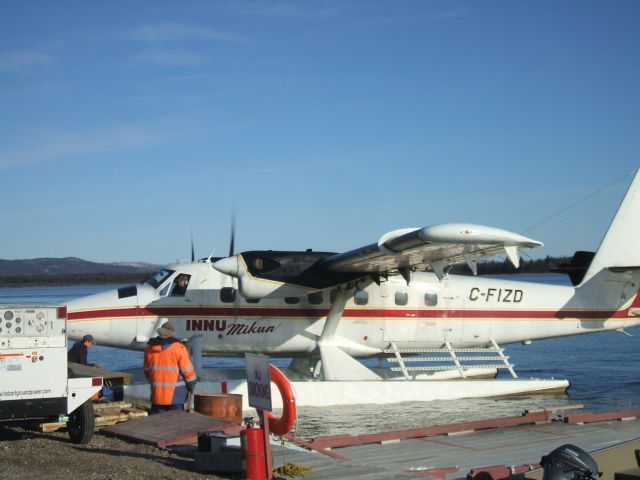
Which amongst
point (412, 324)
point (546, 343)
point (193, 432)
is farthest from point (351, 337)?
point (546, 343)

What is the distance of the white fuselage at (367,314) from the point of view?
17328 mm

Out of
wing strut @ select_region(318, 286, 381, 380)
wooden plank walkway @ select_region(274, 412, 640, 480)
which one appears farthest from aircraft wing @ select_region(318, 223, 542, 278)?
wooden plank walkway @ select_region(274, 412, 640, 480)

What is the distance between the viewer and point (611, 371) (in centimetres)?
2445

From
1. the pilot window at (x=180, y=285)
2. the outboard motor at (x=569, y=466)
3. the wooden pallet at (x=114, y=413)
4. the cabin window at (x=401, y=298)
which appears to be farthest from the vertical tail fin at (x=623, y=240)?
the outboard motor at (x=569, y=466)

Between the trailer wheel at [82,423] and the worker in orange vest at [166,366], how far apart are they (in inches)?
43.0

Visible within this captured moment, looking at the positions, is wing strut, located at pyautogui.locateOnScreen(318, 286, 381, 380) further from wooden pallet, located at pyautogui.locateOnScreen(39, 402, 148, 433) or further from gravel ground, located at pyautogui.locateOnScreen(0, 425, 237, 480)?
gravel ground, located at pyautogui.locateOnScreen(0, 425, 237, 480)

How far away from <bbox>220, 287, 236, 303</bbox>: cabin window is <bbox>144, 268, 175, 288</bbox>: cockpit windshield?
3.90 feet

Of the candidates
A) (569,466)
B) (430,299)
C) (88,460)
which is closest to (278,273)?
(430,299)

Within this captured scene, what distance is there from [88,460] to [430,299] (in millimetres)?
11267

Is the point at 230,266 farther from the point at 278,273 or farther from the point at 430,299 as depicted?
the point at 430,299

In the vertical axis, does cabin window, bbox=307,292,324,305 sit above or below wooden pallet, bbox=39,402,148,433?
above

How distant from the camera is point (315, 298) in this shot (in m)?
18.0

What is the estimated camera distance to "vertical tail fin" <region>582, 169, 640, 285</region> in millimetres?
19766

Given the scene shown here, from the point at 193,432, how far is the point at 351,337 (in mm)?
8928
